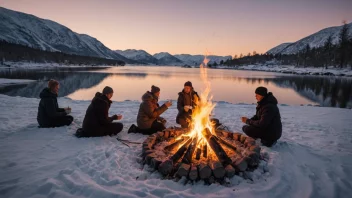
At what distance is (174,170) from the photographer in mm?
4746

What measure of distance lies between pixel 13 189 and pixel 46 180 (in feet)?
1.80

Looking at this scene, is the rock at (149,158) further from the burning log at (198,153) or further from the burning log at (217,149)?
the burning log at (217,149)

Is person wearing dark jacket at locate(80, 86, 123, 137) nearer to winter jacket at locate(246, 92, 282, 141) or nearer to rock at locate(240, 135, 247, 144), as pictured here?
rock at locate(240, 135, 247, 144)

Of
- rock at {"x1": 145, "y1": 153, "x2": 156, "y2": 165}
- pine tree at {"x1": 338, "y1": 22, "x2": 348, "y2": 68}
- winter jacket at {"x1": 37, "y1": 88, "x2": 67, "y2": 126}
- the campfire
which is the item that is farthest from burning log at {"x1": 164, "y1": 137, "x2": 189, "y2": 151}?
pine tree at {"x1": 338, "y1": 22, "x2": 348, "y2": 68}

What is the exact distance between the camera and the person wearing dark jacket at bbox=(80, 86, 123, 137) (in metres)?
6.70

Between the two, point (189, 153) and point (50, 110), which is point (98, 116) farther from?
point (189, 153)

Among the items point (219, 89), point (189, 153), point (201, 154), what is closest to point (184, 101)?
point (201, 154)

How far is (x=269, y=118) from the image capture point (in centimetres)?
597

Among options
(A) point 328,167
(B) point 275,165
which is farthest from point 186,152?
(A) point 328,167

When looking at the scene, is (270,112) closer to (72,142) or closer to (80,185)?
(80,185)

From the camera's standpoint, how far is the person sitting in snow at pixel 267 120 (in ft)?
19.6

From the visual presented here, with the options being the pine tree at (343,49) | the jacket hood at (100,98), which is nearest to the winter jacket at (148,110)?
the jacket hood at (100,98)

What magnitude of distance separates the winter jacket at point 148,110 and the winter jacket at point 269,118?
10.6 ft

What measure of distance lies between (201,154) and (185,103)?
372 cm
